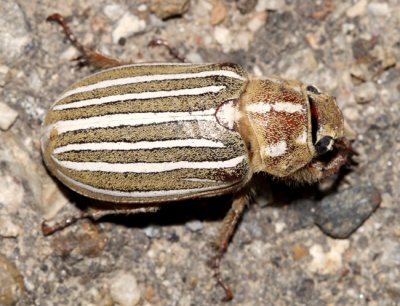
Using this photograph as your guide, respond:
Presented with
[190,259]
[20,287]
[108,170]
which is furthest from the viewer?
[190,259]

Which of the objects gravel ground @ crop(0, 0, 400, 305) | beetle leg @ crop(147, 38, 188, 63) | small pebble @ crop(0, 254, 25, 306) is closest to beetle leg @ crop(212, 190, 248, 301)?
gravel ground @ crop(0, 0, 400, 305)

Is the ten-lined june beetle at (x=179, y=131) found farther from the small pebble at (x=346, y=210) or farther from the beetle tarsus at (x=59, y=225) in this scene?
the small pebble at (x=346, y=210)

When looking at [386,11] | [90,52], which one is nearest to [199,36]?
[90,52]

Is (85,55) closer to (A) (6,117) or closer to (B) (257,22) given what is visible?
(A) (6,117)

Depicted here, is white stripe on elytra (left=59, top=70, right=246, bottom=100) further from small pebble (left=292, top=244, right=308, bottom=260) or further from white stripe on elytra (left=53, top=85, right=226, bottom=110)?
small pebble (left=292, top=244, right=308, bottom=260)

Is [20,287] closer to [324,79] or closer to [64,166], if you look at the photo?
[64,166]

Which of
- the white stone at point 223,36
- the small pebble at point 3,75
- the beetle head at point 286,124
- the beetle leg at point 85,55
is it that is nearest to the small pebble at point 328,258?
the beetle head at point 286,124
